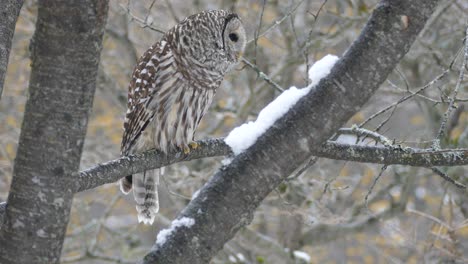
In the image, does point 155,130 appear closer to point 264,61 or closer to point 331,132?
point 331,132

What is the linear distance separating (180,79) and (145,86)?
0.84ft

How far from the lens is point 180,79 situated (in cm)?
500

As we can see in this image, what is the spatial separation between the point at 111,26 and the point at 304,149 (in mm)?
6019

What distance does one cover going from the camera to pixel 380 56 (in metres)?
2.56

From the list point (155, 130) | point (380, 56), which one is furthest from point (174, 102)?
point (380, 56)

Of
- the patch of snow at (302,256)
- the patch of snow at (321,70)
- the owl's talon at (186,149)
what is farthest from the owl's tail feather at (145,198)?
the patch of snow at (321,70)

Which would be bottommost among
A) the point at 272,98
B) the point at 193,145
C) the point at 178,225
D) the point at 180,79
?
the point at 178,225

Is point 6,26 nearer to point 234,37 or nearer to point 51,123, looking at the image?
point 51,123

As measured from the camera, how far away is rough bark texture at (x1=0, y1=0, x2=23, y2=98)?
359 centimetres

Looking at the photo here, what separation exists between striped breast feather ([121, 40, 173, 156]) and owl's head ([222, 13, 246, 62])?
412mm

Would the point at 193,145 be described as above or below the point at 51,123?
above

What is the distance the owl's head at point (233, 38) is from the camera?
5.14 m

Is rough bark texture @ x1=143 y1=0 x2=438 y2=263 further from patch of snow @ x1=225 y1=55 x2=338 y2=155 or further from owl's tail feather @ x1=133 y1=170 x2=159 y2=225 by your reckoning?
owl's tail feather @ x1=133 y1=170 x2=159 y2=225

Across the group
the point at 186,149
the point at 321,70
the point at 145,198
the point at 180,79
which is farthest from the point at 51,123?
the point at 145,198
